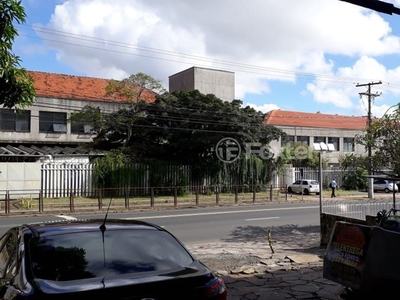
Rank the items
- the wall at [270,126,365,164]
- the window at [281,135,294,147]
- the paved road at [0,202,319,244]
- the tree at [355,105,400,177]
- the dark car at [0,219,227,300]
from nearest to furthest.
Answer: the dark car at [0,219,227,300] < the tree at [355,105,400,177] < the paved road at [0,202,319,244] < the window at [281,135,294,147] < the wall at [270,126,365,164]

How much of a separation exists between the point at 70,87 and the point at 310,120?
29428 mm

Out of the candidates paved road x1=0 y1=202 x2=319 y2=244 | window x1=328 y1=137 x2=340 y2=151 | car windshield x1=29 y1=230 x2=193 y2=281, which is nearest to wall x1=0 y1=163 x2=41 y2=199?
paved road x1=0 y1=202 x2=319 y2=244

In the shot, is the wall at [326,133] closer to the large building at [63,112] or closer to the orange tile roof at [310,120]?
the large building at [63,112]

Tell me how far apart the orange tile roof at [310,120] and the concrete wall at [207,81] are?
658 centimetres

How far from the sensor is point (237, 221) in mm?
17016

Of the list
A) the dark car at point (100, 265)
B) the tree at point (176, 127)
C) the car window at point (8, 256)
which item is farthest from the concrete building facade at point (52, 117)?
the dark car at point (100, 265)

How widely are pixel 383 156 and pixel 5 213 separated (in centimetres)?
1626

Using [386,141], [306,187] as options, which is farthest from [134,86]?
[386,141]

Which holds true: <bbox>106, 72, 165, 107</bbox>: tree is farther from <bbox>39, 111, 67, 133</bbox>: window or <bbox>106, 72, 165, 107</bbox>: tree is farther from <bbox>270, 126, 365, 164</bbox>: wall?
<bbox>270, 126, 365, 164</bbox>: wall

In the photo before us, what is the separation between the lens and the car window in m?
3.60

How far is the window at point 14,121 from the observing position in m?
34.1

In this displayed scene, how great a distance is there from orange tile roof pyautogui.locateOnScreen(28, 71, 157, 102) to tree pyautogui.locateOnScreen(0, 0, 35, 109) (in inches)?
1140

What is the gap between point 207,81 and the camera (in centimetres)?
4188

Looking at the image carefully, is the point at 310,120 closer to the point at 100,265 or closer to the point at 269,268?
the point at 269,268
